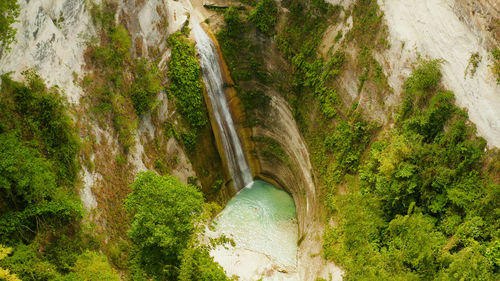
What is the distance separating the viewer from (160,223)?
13.1 metres

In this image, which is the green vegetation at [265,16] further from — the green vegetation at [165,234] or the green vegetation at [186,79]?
the green vegetation at [165,234]

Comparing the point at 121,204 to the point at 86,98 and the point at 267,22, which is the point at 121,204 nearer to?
the point at 86,98

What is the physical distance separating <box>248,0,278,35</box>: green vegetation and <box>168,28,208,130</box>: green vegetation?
13.5 feet

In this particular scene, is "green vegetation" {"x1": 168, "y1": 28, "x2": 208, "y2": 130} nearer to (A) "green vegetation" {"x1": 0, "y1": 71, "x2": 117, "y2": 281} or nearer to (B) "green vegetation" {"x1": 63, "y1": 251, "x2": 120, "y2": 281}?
(A) "green vegetation" {"x1": 0, "y1": 71, "x2": 117, "y2": 281}

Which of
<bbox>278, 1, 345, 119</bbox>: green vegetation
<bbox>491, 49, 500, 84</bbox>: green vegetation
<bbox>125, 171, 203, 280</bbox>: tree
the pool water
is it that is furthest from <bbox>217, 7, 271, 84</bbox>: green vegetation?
<bbox>491, 49, 500, 84</bbox>: green vegetation

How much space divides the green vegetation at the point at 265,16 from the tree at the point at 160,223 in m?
10.9

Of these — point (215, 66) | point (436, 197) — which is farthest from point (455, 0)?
point (215, 66)

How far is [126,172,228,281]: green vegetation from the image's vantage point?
13039 mm

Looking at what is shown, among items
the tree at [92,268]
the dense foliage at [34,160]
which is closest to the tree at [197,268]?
the tree at [92,268]

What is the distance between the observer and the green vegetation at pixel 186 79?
59.0 feet

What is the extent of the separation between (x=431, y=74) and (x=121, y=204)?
13747 millimetres

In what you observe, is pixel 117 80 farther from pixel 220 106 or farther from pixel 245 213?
pixel 245 213

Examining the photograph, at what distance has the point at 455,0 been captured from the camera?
13.5m

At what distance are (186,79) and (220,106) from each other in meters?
2.76
